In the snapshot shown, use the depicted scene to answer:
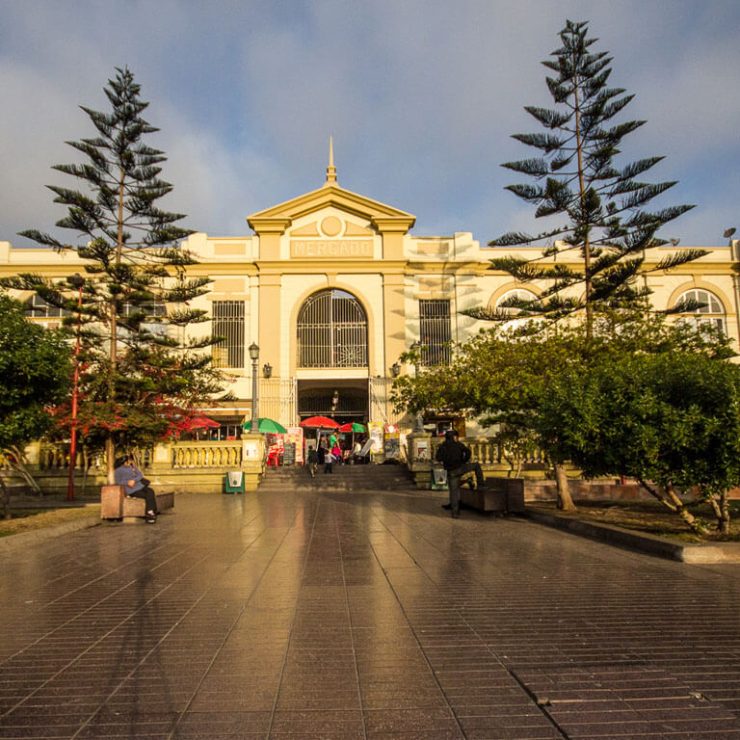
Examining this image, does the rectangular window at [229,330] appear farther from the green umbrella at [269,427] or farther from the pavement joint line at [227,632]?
the pavement joint line at [227,632]

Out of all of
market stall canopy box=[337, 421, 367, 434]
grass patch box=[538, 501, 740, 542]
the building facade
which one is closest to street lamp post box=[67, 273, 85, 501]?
the building facade

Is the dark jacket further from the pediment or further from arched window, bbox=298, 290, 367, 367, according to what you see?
the pediment

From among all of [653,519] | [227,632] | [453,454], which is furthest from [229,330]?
[227,632]

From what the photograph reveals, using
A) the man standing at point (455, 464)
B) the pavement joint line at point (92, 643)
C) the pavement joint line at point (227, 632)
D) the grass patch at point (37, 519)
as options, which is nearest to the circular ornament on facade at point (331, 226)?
the grass patch at point (37, 519)

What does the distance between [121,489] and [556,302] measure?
1396 cm

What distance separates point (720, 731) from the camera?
2734 millimetres

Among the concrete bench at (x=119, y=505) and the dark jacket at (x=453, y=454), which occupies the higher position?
the dark jacket at (x=453, y=454)

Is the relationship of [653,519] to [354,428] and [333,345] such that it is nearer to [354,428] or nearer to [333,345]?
[354,428]

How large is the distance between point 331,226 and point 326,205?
0.99 m

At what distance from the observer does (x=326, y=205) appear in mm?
30422

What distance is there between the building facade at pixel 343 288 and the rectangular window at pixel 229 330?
45mm

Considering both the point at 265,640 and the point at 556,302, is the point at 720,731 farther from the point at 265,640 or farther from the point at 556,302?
the point at 556,302

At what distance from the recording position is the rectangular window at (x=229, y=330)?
28875mm

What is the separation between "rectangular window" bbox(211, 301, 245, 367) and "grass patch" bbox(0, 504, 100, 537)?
1570 cm
